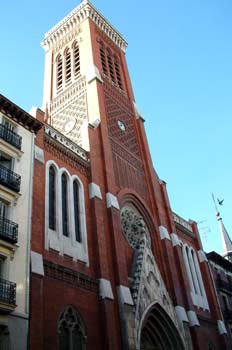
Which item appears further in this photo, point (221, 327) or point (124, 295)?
point (221, 327)

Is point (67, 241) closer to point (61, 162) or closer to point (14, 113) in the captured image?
point (61, 162)

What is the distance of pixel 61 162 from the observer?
23.0 meters

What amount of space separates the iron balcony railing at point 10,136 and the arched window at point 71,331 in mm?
7853

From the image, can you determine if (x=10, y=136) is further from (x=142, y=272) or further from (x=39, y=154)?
(x=142, y=272)

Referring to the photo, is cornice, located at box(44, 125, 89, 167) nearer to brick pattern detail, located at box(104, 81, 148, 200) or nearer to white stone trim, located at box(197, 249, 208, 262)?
brick pattern detail, located at box(104, 81, 148, 200)

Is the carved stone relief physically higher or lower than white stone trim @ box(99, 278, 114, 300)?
higher

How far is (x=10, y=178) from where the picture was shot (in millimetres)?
18094

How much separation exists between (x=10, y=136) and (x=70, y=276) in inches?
281

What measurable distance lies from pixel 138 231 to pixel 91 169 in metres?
5.39

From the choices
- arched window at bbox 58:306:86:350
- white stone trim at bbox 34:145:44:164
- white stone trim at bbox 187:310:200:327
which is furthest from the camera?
white stone trim at bbox 187:310:200:327

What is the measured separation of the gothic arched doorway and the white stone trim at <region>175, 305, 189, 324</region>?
3.30ft

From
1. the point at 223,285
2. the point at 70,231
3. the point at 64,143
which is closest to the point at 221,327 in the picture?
the point at 223,285

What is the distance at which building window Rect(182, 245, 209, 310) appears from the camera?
97.2ft

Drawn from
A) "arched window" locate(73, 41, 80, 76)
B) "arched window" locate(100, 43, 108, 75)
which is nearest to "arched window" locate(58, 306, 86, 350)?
"arched window" locate(73, 41, 80, 76)
